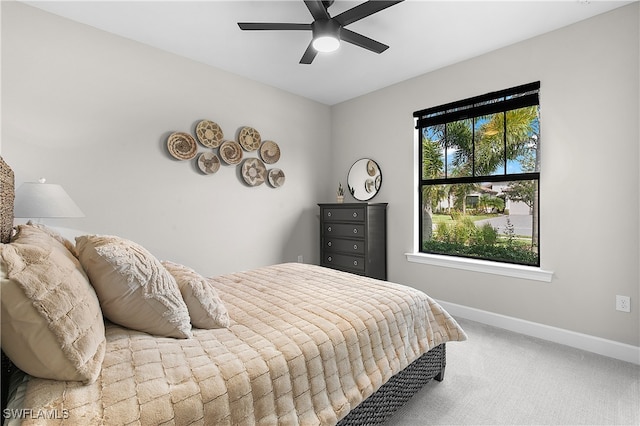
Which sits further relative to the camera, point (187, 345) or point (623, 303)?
point (623, 303)

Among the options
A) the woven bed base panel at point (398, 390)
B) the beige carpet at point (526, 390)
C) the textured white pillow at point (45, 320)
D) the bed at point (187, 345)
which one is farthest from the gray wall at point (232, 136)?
the textured white pillow at point (45, 320)

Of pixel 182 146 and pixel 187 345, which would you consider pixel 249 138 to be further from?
pixel 187 345

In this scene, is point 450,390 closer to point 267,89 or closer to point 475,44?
point 475,44

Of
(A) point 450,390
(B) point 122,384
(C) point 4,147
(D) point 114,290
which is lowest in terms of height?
(A) point 450,390

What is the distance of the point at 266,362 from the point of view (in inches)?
42.7

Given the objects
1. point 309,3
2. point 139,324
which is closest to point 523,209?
point 309,3

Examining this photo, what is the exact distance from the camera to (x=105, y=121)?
8.55 ft

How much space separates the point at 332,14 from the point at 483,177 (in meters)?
2.09

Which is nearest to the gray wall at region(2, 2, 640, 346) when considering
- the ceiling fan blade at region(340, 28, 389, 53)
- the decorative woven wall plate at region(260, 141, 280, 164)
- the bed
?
the decorative woven wall plate at region(260, 141, 280, 164)

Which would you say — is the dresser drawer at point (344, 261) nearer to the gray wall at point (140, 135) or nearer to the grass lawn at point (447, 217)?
the gray wall at point (140, 135)

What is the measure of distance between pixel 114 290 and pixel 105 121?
214 cm

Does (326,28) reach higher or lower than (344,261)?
higher

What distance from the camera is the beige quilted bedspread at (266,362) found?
2.65 ft

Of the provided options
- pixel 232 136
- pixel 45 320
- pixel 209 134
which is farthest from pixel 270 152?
pixel 45 320
